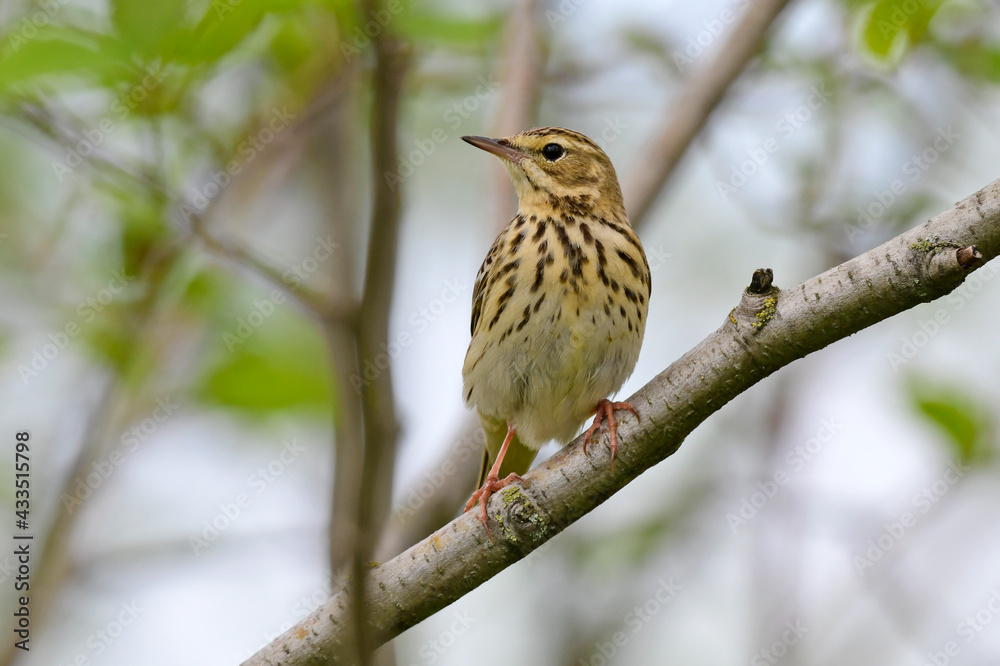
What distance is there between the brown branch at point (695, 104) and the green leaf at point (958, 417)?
6.07 ft

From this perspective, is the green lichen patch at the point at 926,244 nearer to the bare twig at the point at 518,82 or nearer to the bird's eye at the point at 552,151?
the bird's eye at the point at 552,151

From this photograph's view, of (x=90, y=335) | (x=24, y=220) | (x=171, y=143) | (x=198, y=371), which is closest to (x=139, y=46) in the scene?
(x=171, y=143)

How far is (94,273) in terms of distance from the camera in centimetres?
521

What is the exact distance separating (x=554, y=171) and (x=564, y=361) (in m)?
1.23

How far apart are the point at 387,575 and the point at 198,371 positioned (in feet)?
6.86

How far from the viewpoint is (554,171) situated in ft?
18.2

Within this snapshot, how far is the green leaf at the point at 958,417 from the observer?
556 centimetres

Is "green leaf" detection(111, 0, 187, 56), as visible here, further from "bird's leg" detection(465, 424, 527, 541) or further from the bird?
the bird

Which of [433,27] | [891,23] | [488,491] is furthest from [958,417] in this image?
[433,27]

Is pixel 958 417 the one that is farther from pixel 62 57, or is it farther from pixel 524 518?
pixel 62 57

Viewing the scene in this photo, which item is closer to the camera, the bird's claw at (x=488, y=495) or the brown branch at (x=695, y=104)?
the bird's claw at (x=488, y=495)

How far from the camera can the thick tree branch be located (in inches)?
113

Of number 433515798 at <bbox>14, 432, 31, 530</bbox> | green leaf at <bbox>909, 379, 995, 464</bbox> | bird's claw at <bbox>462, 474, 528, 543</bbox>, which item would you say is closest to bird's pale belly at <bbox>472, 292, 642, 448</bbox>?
bird's claw at <bbox>462, 474, 528, 543</bbox>

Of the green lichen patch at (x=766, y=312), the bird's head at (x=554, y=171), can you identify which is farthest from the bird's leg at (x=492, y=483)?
the bird's head at (x=554, y=171)
